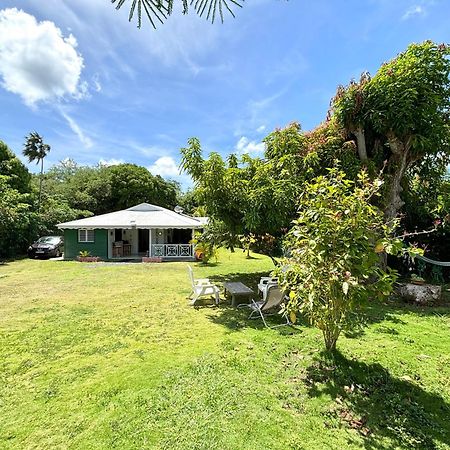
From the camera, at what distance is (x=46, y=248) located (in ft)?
64.8

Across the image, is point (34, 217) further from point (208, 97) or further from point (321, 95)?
point (321, 95)

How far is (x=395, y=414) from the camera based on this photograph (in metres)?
3.49

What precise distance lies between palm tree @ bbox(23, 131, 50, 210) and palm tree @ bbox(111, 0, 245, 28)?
37.1 meters

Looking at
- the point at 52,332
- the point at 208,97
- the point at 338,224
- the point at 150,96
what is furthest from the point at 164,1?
the point at 150,96

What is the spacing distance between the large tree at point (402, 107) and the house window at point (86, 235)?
→ 55.6ft

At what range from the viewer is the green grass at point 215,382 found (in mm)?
3125

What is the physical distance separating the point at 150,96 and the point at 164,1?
1502cm

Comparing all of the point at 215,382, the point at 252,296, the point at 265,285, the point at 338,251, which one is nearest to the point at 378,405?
the point at 338,251

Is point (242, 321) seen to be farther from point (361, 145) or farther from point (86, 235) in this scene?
point (86, 235)

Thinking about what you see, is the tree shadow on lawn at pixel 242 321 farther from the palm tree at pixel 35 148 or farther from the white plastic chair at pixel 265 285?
the palm tree at pixel 35 148

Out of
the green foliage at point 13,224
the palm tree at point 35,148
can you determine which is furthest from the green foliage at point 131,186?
the green foliage at point 13,224

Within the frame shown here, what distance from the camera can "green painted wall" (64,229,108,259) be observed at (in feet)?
65.9

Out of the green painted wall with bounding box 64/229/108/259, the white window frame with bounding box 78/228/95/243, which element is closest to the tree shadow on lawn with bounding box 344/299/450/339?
the green painted wall with bounding box 64/229/108/259

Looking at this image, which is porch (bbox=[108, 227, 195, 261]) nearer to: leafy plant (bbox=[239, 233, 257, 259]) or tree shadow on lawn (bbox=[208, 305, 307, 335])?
leafy plant (bbox=[239, 233, 257, 259])
